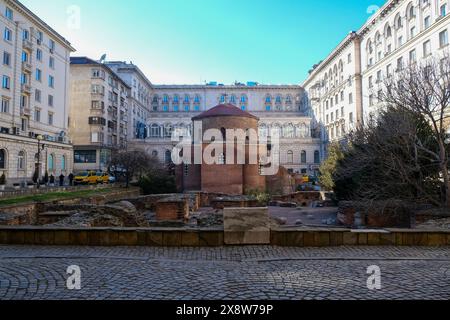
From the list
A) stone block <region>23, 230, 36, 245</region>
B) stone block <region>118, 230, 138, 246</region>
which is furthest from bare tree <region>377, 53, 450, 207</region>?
stone block <region>23, 230, 36, 245</region>

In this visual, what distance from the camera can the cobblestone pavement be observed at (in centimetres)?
458

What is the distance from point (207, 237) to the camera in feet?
25.3

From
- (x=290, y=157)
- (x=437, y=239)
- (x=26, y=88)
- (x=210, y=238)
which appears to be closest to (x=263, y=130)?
(x=290, y=157)

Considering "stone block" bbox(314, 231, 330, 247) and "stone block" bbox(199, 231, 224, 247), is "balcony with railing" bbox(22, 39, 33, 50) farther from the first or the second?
"stone block" bbox(314, 231, 330, 247)

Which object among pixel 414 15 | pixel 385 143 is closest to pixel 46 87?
pixel 385 143

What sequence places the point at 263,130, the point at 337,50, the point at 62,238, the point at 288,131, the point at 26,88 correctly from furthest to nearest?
the point at 288,131 → the point at 263,130 → the point at 337,50 → the point at 26,88 → the point at 62,238

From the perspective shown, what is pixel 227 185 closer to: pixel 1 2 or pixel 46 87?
pixel 46 87

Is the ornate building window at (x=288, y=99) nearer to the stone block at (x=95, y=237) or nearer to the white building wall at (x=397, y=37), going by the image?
the white building wall at (x=397, y=37)

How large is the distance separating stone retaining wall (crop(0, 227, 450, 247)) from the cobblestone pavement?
0.27 metres

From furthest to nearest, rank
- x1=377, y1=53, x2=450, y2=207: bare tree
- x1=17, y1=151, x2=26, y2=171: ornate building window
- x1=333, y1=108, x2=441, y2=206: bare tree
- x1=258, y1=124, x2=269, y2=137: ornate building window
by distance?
x1=258, y1=124, x2=269, y2=137: ornate building window, x1=17, y1=151, x2=26, y2=171: ornate building window, x1=333, y1=108, x2=441, y2=206: bare tree, x1=377, y1=53, x2=450, y2=207: bare tree

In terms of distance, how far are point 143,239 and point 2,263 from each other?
2.78m

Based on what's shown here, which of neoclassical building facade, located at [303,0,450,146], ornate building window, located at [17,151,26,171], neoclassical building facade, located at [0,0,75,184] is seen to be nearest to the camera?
neoclassical building facade, located at [0,0,75,184]

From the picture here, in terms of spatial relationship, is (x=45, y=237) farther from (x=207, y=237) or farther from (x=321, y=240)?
(x=321, y=240)

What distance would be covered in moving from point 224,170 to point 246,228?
86.1 ft
